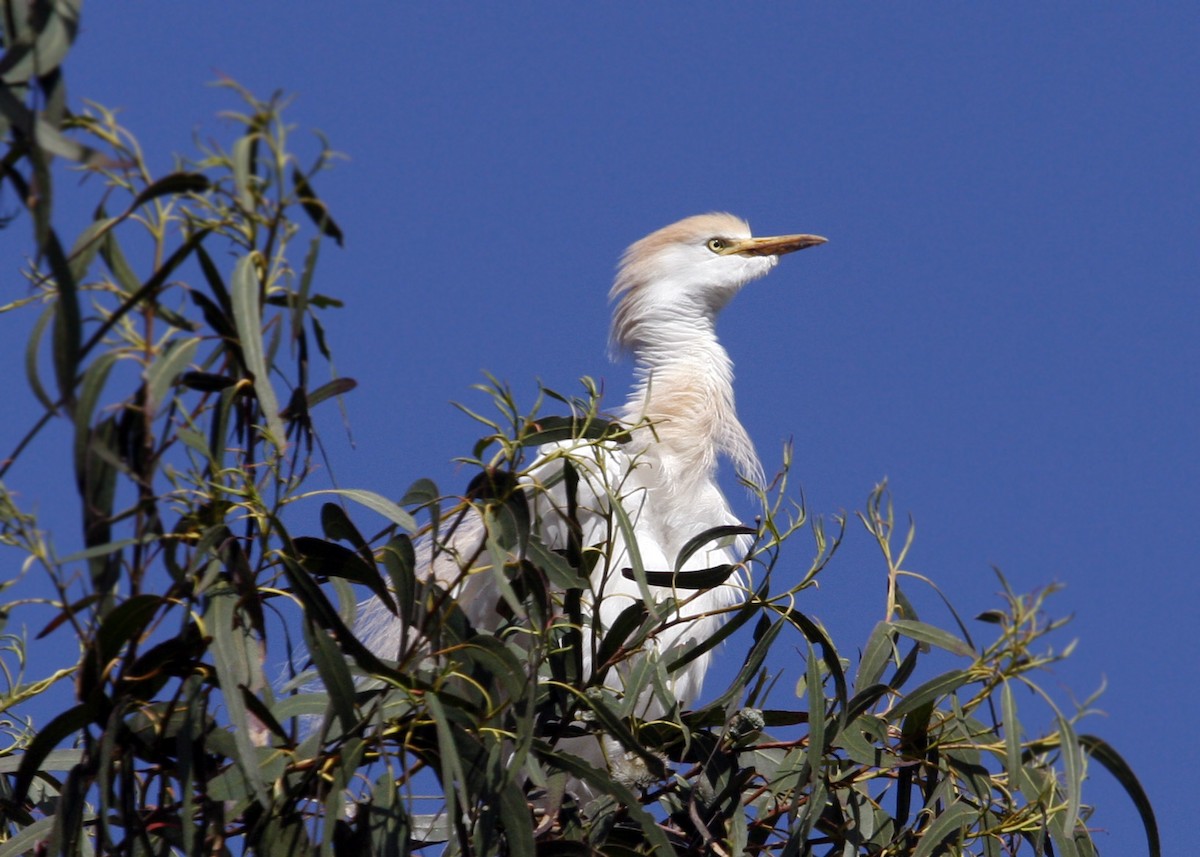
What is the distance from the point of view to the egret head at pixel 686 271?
3.77 meters

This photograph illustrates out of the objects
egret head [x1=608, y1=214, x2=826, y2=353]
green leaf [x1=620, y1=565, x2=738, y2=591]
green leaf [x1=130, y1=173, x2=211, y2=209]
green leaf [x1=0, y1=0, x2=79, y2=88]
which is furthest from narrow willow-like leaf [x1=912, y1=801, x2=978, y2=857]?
egret head [x1=608, y1=214, x2=826, y2=353]

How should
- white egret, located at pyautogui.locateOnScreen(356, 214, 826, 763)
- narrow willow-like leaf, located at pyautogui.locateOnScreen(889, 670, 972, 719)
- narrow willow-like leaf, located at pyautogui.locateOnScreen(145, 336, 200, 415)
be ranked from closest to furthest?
1. narrow willow-like leaf, located at pyautogui.locateOnScreen(145, 336, 200, 415)
2. narrow willow-like leaf, located at pyautogui.locateOnScreen(889, 670, 972, 719)
3. white egret, located at pyautogui.locateOnScreen(356, 214, 826, 763)

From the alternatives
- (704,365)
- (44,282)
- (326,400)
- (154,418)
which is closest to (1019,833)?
(326,400)

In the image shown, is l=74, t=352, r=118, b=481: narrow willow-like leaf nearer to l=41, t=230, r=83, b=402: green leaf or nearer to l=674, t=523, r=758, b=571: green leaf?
l=41, t=230, r=83, b=402: green leaf

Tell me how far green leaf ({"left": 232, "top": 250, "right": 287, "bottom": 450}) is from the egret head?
7.99 feet

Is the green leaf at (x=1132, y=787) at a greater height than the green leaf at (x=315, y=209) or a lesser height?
lesser

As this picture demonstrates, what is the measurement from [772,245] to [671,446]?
1.02 metres

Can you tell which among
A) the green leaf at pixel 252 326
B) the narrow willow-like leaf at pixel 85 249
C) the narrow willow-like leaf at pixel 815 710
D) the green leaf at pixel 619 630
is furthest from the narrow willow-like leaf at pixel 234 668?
the narrow willow-like leaf at pixel 815 710

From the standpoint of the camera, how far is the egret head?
3768 millimetres

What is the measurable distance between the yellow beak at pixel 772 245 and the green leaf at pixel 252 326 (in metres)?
2.77

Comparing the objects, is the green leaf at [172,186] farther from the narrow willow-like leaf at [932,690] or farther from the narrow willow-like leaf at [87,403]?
the narrow willow-like leaf at [932,690]

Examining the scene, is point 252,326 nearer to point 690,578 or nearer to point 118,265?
point 118,265

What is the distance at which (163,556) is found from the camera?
4.75ft

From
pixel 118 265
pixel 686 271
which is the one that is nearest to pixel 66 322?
pixel 118 265
